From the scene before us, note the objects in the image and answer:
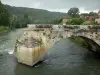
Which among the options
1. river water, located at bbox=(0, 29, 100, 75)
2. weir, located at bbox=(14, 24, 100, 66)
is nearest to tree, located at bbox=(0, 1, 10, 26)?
river water, located at bbox=(0, 29, 100, 75)

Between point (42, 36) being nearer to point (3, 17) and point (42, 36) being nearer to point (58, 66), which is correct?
point (58, 66)

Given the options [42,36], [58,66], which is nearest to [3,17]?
[42,36]

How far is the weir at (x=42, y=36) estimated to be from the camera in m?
24.3

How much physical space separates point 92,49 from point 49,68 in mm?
12076

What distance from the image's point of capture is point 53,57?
28.6m

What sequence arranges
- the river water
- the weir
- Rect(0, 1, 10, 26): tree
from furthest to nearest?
Rect(0, 1, 10, 26): tree → the weir → the river water

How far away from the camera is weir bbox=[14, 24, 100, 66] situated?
24328mm

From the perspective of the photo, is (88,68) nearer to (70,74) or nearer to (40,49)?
(70,74)

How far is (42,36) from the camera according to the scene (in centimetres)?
2528

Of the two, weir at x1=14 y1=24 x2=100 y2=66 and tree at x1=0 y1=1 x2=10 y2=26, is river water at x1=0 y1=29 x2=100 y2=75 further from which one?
tree at x1=0 y1=1 x2=10 y2=26

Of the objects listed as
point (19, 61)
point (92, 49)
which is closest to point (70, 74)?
point (19, 61)

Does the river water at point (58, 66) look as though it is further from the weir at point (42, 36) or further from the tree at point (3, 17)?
the tree at point (3, 17)

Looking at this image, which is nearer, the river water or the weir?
the river water

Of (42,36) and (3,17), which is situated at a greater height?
(3,17)
